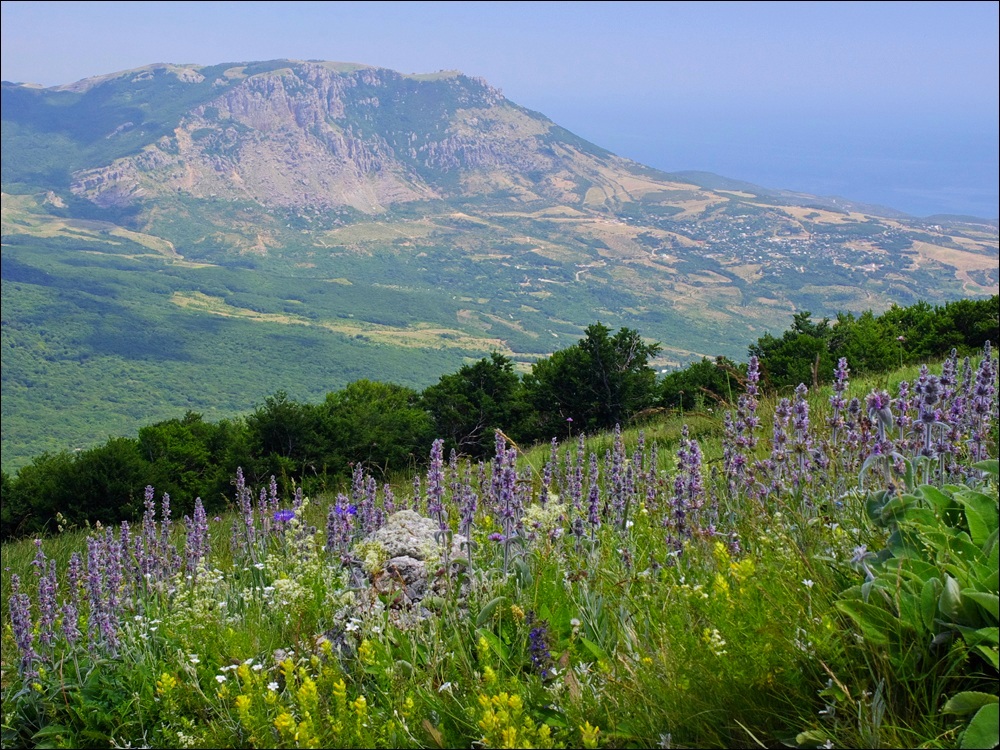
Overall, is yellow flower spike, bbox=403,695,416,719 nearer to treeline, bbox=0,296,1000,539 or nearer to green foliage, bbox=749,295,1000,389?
treeline, bbox=0,296,1000,539

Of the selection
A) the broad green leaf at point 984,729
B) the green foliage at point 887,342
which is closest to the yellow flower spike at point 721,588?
the broad green leaf at point 984,729

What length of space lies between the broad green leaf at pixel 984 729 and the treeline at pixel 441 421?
1473cm


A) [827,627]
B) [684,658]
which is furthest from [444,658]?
[827,627]

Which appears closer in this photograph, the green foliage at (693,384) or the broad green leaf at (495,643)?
the broad green leaf at (495,643)

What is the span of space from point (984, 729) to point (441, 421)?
1943cm

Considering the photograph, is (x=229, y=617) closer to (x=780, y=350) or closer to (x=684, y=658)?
(x=684, y=658)

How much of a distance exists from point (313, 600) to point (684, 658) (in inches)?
88.9

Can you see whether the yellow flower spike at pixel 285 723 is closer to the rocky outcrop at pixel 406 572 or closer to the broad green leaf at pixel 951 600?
the rocky outcrop at pixel 406 572

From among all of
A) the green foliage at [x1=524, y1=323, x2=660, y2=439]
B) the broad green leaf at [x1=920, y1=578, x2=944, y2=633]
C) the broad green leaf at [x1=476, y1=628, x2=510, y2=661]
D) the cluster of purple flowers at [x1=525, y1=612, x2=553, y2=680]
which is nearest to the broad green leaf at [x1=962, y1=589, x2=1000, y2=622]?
the broad green leaf at [x1=920, y1=578, x2=944, y2=633]

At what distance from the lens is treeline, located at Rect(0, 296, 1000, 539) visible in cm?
1819

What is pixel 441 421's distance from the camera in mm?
21062

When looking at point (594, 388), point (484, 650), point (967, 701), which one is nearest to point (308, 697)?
point (484, 650)

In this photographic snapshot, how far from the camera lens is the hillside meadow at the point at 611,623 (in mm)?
2270

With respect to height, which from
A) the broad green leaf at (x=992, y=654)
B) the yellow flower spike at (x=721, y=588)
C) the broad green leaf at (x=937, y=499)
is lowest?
the yellow flower spike at (x=721, y=588)
